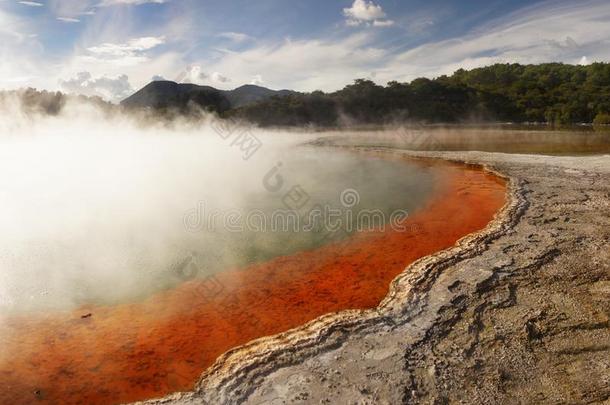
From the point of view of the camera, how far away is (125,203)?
458 inches

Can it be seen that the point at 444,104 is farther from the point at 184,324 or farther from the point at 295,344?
the point at 295,344

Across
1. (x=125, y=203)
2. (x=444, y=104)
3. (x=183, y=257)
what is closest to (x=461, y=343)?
(x=183, y=257)

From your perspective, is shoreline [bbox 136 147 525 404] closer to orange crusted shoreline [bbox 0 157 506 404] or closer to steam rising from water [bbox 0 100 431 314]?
orange crusted shoreline [bbox 0 157 506 404]

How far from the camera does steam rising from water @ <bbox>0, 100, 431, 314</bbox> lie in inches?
280

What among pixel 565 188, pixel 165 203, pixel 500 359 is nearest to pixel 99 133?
pixel 165 203

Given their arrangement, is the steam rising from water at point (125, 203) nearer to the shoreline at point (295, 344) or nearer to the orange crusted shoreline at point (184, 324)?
the orange crusted shoreline at point (184, 324)

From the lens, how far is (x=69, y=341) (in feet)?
17.8

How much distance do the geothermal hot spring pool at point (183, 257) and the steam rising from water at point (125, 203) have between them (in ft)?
0.18

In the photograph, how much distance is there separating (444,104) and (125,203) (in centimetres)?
4592

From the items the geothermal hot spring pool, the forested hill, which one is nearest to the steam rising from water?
the geothermal hot spring pool

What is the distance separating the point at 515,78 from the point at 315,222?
7038 centimetres

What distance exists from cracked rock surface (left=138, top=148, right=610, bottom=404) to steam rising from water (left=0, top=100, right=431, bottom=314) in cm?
308

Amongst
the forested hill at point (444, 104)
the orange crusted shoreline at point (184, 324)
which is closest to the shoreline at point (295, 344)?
the orange crusted shoreline at point (184, 324)

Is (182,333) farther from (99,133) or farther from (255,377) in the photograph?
(99,133)
